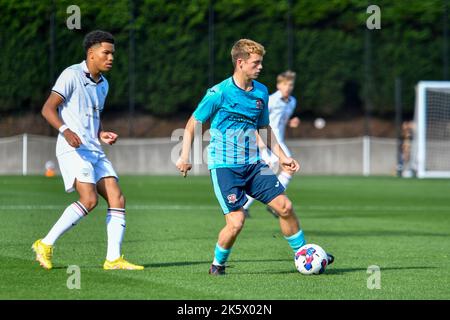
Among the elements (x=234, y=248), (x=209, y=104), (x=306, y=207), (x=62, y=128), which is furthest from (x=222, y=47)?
(x=62, y=128)

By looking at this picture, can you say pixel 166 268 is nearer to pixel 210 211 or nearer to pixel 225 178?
pixel 225 178

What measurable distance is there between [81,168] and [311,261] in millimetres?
2228

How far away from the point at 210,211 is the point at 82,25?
52.2 ft

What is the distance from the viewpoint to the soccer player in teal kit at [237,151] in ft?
32.1

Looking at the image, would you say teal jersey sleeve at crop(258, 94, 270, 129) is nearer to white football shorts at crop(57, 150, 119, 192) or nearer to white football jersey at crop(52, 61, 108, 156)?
white football shorts at crop(57, 150, 119, 192)

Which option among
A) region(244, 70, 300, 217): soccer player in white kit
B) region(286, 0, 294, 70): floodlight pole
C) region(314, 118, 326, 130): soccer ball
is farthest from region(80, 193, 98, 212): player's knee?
region(314, 118, 326, 130): soccer ball

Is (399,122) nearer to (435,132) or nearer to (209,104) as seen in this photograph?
(435,132)

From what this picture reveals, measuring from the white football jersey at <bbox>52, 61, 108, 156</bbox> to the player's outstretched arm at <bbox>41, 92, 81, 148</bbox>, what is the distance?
87 mm

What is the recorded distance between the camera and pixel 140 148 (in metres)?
34.4

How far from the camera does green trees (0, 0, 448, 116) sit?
33312 millimetres

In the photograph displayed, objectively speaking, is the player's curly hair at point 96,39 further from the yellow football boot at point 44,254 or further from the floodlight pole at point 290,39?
the floodlight pole at point 290,39

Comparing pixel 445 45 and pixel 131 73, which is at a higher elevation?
pixel 445 45

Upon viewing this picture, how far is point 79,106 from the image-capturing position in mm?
10148
